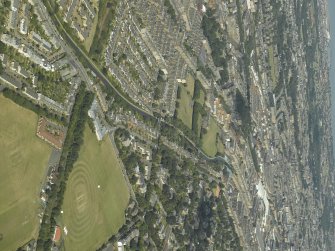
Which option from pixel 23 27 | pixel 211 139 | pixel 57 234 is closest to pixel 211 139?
pixel 211 139

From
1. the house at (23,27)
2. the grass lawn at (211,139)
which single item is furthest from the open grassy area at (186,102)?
the house at (23,27)

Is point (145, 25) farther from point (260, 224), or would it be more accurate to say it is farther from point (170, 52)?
point (260, 224)

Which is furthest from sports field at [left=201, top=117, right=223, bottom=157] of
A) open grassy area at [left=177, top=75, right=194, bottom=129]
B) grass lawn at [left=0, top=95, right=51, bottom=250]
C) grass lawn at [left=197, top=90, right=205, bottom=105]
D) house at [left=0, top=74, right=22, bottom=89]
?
house at [left=0, top=74, right=22, bottom=89]

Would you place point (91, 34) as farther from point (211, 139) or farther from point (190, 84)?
point (211, 139)

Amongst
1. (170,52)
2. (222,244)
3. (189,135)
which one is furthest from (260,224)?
(170,52)

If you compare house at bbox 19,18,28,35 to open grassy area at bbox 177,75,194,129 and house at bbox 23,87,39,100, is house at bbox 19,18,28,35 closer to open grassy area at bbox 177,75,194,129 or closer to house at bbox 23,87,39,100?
house at bbox 23,87,39,100
